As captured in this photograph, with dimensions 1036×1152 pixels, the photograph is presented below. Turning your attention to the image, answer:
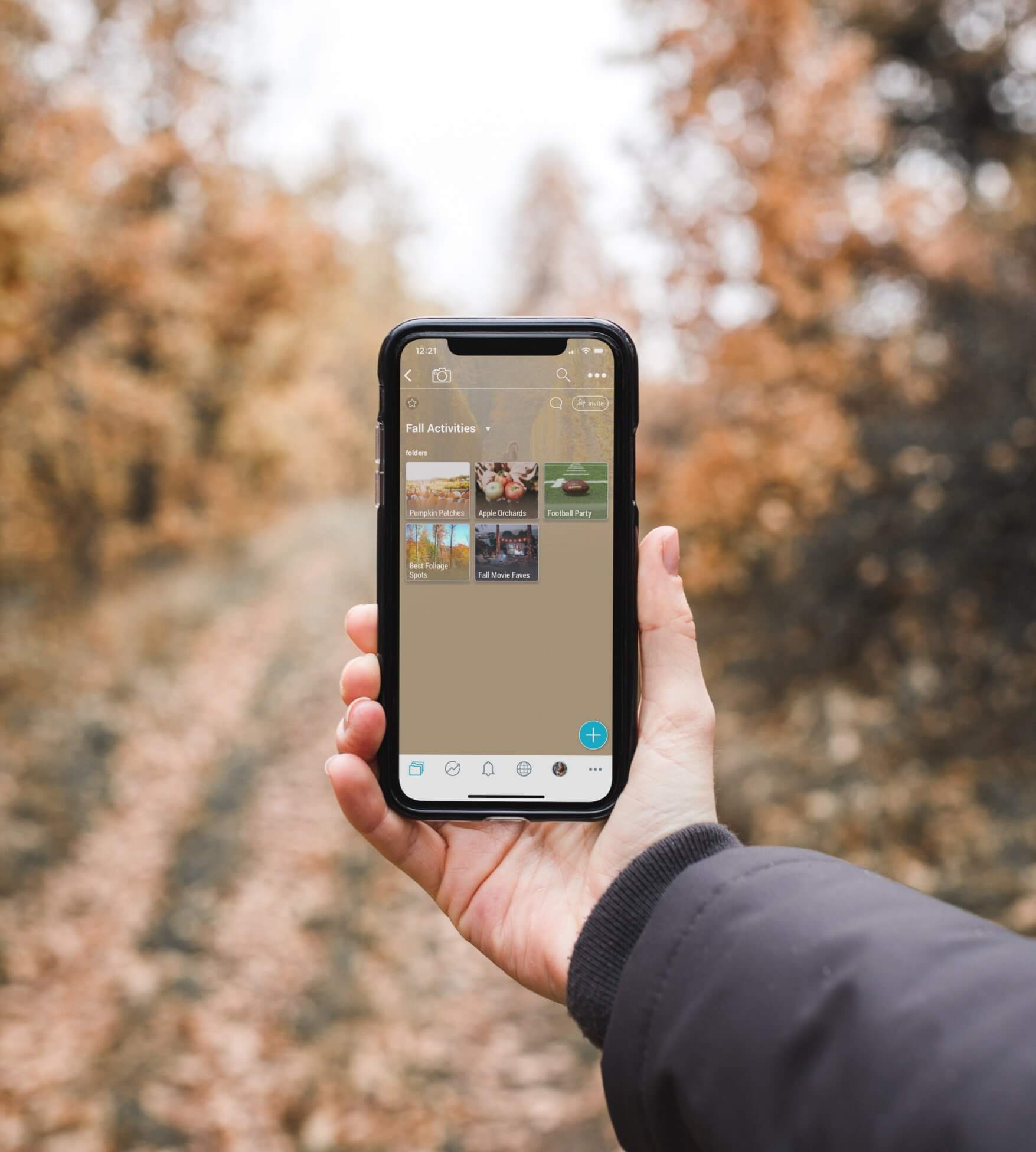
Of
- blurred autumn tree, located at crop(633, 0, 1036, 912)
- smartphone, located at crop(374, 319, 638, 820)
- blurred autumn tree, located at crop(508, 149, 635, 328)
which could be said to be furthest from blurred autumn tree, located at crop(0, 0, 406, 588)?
blurred autumn tree, located at crop(508, 149, 635, 328)

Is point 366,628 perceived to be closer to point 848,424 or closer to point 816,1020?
point 816,1020

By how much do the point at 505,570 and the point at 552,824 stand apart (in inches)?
18.4

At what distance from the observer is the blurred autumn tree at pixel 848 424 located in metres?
4.64

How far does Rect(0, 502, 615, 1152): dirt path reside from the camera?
3680mm

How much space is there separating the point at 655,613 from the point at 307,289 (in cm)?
788

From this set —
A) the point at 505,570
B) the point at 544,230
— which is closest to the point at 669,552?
the point at 505,570

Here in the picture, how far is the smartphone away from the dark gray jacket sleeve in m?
0.53

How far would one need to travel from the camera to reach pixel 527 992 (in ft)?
14.9

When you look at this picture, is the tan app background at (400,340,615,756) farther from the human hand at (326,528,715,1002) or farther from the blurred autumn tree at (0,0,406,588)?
the blurred autumn tree at (0,0,406,588)

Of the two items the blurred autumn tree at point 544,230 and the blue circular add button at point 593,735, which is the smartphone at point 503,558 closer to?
the blue circular add button at point 593,735

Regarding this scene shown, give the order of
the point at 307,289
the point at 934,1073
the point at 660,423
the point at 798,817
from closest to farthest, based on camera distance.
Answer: the point at 934,1073
the point at 798,817
the point at 660,423
the point at 307,289

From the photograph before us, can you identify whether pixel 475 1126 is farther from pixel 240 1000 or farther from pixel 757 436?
pixel 757 436

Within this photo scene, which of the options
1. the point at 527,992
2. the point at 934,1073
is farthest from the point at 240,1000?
the point at 934,1073

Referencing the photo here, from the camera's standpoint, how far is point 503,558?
5.66 feet
